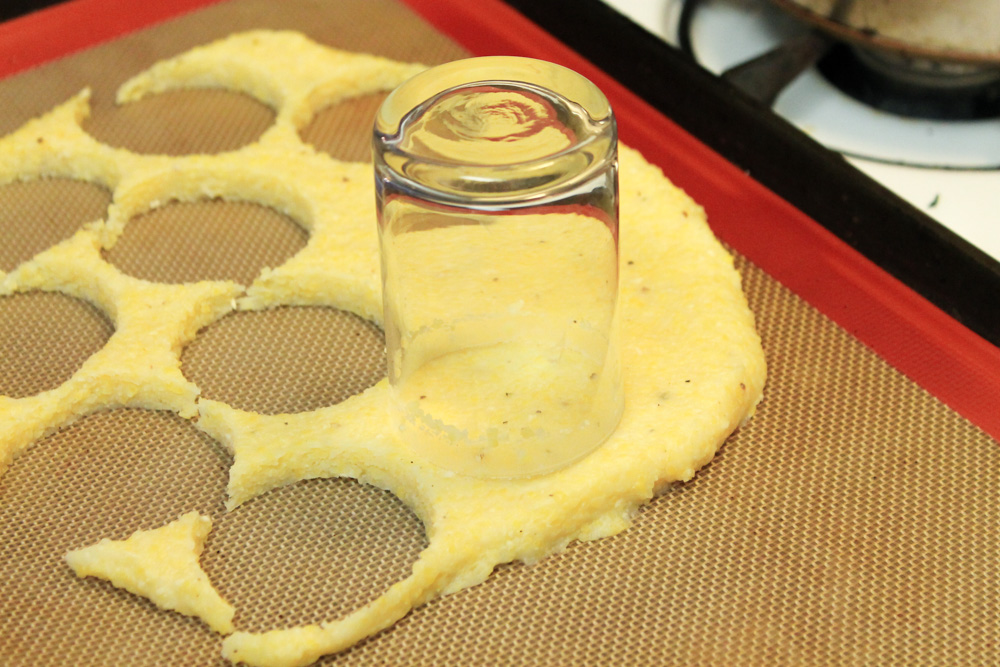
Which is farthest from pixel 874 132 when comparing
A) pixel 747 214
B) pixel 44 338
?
pixel 44 338

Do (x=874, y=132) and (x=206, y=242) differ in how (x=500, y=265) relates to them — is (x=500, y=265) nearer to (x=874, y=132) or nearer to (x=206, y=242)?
(x=206, y=242)

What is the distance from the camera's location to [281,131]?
922mm

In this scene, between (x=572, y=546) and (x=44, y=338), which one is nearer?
(x=572, y=546)

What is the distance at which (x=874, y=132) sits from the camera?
0.91 m

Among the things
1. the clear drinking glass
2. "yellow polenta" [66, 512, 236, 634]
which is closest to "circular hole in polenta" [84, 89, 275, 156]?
the clear drinking glass

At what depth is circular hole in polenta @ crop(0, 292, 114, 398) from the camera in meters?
0.74

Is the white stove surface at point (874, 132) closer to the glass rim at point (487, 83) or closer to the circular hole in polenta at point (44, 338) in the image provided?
the glass rim at point (487, 83)

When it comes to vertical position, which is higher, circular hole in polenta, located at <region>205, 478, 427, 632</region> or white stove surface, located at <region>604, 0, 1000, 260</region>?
white stove surface, located at <region>604, 0, 1000, 260</region>

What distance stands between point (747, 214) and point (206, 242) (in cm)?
45

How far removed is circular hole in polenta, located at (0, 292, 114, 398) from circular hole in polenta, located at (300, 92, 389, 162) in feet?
0.85

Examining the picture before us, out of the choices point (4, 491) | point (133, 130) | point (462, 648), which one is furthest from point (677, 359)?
point (133, 130)

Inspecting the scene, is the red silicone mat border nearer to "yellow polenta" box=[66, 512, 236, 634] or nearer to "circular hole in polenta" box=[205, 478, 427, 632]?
"circular hole in polenta" box=[205, 478, 427, 632]

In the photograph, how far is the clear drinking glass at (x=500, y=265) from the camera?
591 millimetres

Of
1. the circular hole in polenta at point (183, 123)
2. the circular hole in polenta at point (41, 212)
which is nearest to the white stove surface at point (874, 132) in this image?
the circular hole in polenta at point (183, 123)
